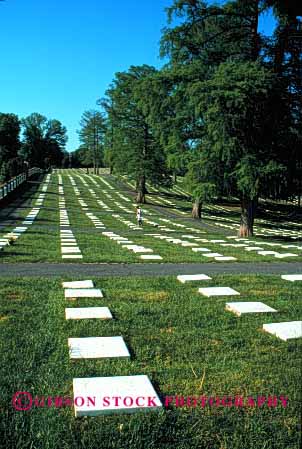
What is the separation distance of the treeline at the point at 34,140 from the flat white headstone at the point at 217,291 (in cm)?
8133

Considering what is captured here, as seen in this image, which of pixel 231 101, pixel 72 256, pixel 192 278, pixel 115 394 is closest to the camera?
pixel 115 394

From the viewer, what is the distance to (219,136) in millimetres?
16094

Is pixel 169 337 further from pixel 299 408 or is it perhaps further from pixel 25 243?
pixel 25 243

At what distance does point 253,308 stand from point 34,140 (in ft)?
388

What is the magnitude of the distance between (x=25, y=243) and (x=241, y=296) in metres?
7.76

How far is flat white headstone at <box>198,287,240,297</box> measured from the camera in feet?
19.8

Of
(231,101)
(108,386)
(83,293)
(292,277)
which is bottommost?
(292,277)

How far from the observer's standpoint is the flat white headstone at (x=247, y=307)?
5.09 meters

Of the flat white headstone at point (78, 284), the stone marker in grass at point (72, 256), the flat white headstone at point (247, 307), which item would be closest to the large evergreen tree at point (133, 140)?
the stone marker in grass at point (72, 256)

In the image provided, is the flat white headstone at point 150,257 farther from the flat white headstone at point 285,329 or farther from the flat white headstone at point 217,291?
the flat white headstone at point 285,329

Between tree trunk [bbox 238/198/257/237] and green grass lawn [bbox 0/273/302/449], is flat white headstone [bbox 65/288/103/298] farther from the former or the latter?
tree trunk [bbox 238/198/257/237]

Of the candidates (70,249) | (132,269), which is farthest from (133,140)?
(132,269)

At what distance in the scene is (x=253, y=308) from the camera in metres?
5.22

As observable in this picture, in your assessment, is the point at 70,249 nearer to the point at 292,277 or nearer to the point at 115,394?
the point at 292,277
